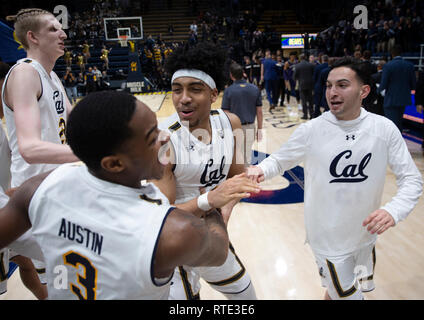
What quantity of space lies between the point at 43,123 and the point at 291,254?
270 cm

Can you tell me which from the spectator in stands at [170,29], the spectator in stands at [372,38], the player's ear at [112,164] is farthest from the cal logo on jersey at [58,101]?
the spectator in stands at [170,29]

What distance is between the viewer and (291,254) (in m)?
3.54

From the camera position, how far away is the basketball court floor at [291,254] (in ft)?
9.74

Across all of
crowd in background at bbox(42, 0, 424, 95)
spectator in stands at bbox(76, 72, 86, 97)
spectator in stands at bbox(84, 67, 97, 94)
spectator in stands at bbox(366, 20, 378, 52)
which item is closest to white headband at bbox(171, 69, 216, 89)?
crowd in background at bbox(42, 0, 424, 95)

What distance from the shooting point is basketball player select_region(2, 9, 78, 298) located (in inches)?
77.0

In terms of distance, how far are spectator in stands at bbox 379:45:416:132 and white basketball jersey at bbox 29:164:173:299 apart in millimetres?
6626

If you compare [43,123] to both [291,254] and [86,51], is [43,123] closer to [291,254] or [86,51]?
[291,254]

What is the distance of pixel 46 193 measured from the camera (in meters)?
1.16

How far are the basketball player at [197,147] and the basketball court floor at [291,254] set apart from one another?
0.87 meters

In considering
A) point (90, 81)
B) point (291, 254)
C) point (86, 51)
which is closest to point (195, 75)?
point (291, 254)

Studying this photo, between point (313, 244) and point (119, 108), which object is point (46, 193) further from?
point (313, 244)

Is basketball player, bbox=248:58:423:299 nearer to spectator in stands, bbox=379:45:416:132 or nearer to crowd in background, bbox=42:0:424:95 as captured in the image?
crowd in background, bbox=42:0:424:95

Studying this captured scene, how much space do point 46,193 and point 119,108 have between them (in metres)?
0.41
